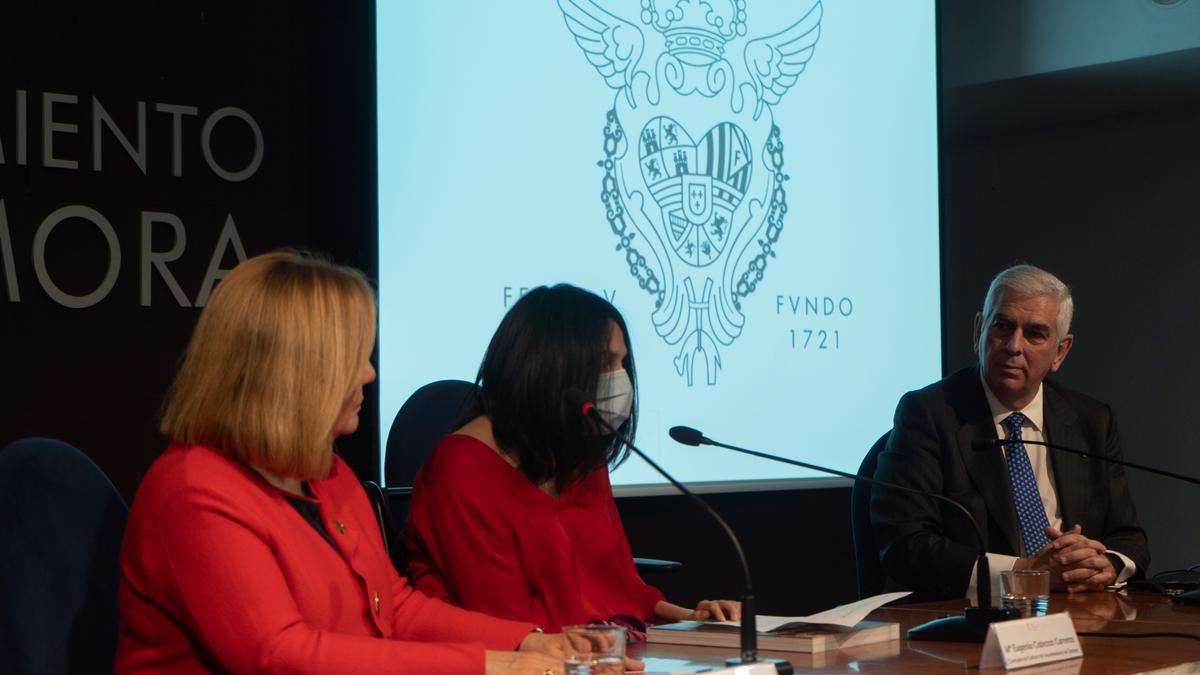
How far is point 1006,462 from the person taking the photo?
10.1 feet

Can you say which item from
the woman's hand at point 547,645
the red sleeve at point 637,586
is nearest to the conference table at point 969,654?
the woman's hand at point 547,645

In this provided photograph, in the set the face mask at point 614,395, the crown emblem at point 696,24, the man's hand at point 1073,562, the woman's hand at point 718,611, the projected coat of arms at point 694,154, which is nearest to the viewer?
the woman's hand at point 718,611

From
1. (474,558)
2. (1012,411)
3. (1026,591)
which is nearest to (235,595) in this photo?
(474,558)

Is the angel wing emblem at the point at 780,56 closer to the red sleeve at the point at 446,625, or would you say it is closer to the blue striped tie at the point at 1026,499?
the blue striped tie at the point at 1026,499

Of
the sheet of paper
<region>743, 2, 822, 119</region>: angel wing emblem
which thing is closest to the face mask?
the sheet of paper

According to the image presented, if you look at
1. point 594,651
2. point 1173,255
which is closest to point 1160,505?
point 1173,255

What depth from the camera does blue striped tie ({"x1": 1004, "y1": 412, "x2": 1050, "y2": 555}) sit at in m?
3.02

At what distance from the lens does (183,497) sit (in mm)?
1629

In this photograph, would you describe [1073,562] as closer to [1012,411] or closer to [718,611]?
[1012,411]

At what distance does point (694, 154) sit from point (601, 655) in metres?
2.89

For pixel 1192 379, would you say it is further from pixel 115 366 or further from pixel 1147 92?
pixel 115 366

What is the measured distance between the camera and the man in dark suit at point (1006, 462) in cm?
297

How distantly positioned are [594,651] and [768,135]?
10.0 ft

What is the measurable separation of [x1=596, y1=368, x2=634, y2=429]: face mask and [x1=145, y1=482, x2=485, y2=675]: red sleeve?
2.59ft
